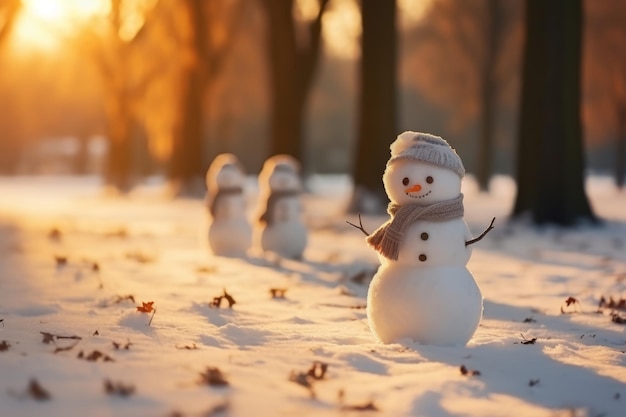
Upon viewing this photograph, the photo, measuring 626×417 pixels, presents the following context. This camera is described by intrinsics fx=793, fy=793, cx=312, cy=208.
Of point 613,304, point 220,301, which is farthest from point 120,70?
point 613,304

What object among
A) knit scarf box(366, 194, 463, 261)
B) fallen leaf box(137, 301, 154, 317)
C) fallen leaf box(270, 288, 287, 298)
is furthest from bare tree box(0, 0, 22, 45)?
knit scarf box(366, 194, 463, 261)

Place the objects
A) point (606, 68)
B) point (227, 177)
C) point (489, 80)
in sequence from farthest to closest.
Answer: point (489, 80) < point (606, 68) < point (227, 177)

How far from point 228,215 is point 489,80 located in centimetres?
1809

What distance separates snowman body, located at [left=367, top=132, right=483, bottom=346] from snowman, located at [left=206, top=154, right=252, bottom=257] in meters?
4.85

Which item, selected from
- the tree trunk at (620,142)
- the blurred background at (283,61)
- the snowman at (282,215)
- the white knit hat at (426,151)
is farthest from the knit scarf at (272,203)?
the tree trunk at (620,142)

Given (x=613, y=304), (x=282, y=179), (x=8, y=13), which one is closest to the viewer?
(x=613, y=304)

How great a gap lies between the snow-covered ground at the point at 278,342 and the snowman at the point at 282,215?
263mm

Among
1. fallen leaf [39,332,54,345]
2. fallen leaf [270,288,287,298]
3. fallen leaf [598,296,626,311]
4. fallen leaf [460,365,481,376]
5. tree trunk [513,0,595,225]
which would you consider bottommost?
fallen leaf [39,332,54,345]

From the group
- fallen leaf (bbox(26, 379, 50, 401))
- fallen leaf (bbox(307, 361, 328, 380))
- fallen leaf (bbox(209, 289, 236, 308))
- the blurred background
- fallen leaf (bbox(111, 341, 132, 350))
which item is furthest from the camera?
the blurred background

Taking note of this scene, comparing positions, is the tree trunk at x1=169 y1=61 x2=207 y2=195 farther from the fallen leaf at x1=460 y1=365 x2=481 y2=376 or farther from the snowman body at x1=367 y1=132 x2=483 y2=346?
the fallen leaf at x1=460 y1=365 x2=481 y2=376

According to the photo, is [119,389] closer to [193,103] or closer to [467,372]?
[467,372]

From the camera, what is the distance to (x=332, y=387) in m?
3.91

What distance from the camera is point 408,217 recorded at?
183 inches

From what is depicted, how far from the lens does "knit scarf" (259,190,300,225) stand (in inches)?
366
